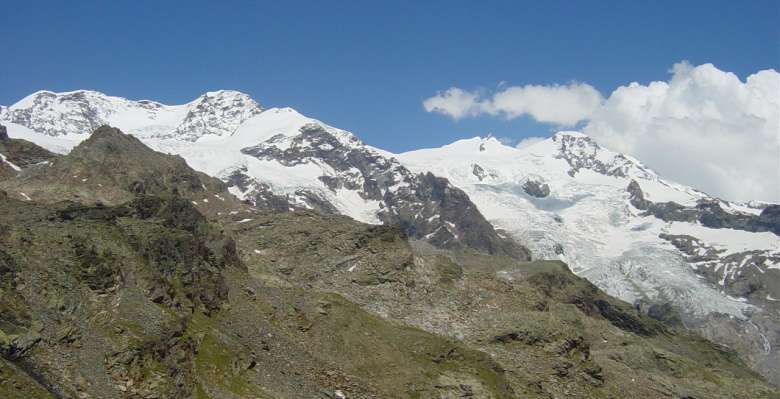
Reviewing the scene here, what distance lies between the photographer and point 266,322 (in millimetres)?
99500

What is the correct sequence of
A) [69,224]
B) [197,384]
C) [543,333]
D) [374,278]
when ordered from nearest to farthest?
[197,384] → [69,224] → [543,333] → [374,278]

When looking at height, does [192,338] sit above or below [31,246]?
below

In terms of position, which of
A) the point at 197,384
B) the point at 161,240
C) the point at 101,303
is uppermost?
the point at 161,240

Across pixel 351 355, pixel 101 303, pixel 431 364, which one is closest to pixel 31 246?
pixel 101 303

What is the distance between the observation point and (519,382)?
10981 cm

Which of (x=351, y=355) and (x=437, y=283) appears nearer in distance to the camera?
(x=351, y=355)

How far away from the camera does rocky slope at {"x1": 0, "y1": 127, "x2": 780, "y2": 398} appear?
7531 centimetres

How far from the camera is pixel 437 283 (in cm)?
14025

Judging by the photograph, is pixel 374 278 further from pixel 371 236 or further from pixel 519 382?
pixel 519 382

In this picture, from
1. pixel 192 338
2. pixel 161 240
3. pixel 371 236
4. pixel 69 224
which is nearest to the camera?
pixel 192 338

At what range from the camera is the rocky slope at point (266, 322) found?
75312 mm

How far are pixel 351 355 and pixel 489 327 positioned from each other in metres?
31.1

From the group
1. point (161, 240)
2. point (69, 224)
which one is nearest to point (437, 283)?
point (161, 240)

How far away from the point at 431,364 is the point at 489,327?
21.8 meters
